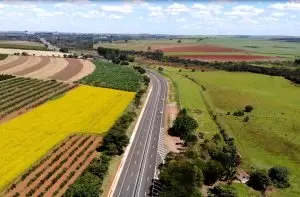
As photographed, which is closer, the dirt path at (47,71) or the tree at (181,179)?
the tree at (181,179)

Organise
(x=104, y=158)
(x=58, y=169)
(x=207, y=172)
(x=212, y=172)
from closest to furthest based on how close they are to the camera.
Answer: (x=58, y=169) < (x=212, y=172) < (x=207, y=172) < (x=104, y=158)

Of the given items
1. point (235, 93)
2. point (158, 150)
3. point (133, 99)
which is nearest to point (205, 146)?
point (158, 150)

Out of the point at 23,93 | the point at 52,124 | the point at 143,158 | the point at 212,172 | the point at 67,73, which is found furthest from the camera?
the point at 67,73

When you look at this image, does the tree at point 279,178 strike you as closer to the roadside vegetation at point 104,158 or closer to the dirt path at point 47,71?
the roadside vegetation at point 104,158

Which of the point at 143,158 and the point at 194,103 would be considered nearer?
the point at 143,158

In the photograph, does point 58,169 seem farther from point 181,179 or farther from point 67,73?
point 67,73

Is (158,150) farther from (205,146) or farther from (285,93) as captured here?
(285,93)

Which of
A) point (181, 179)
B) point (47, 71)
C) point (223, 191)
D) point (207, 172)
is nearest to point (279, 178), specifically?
point (207, 172)

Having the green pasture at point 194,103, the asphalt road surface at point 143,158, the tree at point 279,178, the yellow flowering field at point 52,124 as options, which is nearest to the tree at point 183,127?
the asphalt road surface at point 143,158
